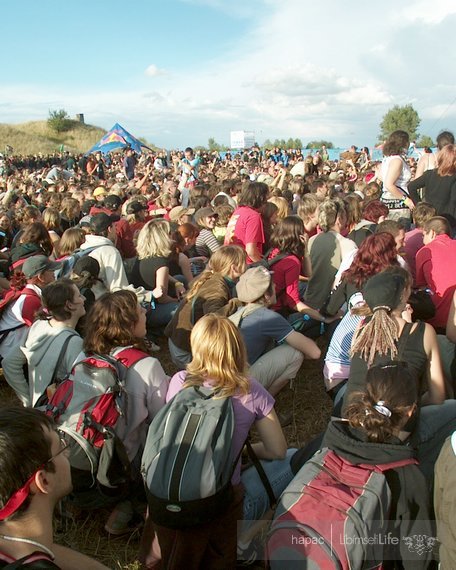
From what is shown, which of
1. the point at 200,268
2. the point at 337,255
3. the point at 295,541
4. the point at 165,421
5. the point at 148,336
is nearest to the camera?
the point at 295,541

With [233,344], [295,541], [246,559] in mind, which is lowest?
[246,559]

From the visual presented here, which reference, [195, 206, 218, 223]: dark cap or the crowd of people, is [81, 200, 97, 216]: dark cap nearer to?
[195, 206, 218, 223]: dark cap

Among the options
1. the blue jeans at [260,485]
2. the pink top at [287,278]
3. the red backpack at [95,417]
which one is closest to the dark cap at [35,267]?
the red backpack at [95,417]

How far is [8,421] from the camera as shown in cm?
165

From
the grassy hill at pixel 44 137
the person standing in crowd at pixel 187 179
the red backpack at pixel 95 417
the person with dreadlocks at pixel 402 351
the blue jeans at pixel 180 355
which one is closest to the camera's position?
the red backpack at pixel 95 417

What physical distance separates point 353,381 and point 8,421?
2238mm

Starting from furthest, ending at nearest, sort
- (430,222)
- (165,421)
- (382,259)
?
1. (430,222)
2. (382,259)
3. (165,421)

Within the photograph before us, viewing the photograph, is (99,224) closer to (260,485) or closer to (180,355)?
(180,355)

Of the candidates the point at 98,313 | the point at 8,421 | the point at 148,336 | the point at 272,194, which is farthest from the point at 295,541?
the point at 272,194

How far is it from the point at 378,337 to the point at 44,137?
57844 millimetres

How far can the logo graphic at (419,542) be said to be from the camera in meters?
2.27

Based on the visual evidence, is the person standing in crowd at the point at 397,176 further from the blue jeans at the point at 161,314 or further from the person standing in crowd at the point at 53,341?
the person standing in crowd at the point at 53,341

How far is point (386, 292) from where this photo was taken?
3188 millimetres

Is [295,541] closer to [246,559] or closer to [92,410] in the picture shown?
[246,559]
